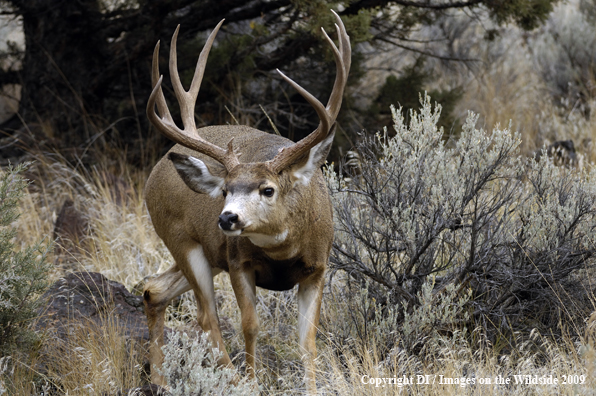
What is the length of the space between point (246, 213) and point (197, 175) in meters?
0.68

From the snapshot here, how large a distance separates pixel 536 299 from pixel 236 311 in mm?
2543

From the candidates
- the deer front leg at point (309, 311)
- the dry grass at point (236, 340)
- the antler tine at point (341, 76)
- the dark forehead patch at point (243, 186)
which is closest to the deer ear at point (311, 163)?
the antler tine at point (341, 76)

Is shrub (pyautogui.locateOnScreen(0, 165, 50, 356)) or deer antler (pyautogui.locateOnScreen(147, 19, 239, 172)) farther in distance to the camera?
shrub (pyautogui.locateOnScreen(0, 165, 50, 356))

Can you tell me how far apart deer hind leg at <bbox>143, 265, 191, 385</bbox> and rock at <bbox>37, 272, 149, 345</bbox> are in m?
0.22

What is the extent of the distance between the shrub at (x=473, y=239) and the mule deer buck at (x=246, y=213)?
578 millimetres

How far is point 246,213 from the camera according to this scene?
3.90 metres

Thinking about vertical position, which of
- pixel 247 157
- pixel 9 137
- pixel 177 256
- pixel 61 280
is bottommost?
pixel 9 137

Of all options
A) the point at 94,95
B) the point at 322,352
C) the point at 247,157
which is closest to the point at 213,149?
the point at 247,157

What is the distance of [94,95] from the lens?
31.3 feet

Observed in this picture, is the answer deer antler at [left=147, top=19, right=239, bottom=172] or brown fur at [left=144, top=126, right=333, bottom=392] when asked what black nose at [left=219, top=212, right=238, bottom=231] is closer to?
brown fur at [left=144, top=126, right=333, bottom=392]

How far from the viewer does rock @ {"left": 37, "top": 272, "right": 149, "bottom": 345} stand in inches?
203

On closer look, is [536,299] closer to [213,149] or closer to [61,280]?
[213,149]

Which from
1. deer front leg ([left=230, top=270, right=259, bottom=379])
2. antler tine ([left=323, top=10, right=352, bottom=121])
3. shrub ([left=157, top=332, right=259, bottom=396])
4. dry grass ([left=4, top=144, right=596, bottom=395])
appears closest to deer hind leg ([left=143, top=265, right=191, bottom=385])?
dry grass ([left=4, top=144, right=596, bottom=395])

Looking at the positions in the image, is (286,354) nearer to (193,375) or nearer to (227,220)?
(193,375)
